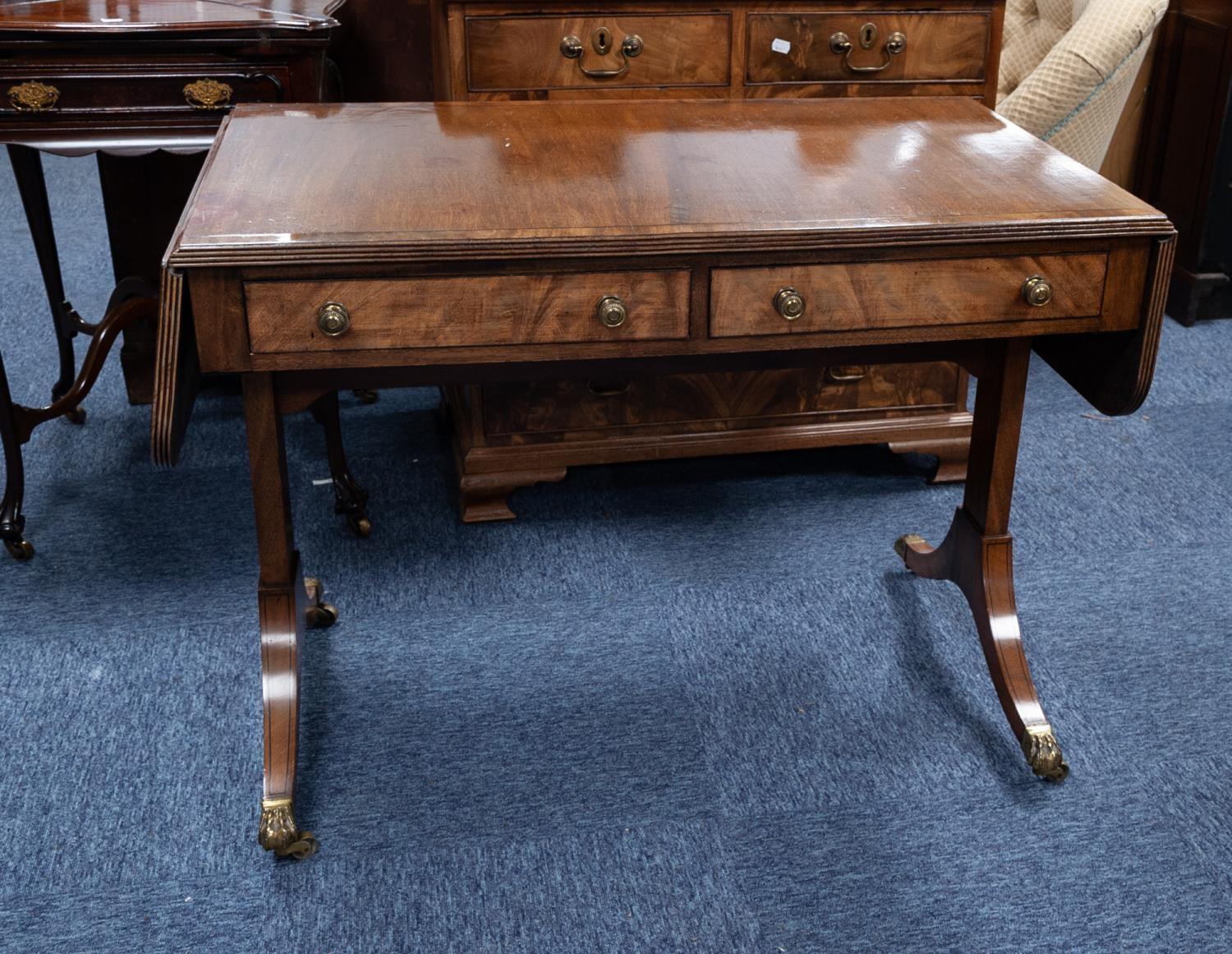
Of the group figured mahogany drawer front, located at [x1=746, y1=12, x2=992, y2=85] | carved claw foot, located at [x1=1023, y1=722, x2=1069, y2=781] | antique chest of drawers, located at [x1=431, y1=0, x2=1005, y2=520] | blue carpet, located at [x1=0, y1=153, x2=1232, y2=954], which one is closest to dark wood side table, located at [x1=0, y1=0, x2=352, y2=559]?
antique chest of drawers, located at [x1=431, y1=0, x2=1005, y2=520]

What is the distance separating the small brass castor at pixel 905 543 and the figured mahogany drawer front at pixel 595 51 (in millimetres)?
892

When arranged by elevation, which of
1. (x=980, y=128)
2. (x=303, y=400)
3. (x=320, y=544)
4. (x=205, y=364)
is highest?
(x=980, y=128)

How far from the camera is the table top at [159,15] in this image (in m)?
2.25

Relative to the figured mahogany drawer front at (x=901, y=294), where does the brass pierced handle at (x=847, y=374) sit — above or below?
below

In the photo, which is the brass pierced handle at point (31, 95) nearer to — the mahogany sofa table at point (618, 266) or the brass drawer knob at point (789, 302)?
the mahogany sofa table at point (618, 266)

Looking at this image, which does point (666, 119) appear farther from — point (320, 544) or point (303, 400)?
point (320, 544)

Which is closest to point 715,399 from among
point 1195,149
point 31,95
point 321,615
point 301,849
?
point 321,615

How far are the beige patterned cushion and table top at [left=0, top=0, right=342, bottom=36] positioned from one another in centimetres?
149

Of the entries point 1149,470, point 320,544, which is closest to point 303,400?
point 320,544

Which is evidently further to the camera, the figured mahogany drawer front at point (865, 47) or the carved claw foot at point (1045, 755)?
the figured mahogany drawer front at point (865, 47)

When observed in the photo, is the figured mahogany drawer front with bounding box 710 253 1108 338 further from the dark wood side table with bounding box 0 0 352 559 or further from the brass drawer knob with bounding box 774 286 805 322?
the dark wood side table with bounding box 0 0 352 559

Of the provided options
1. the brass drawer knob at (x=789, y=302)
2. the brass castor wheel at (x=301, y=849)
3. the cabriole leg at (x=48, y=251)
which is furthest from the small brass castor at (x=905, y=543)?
the cabriole leg at (x=48, y=251)

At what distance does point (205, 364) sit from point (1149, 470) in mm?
2007

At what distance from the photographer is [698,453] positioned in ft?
8.64
